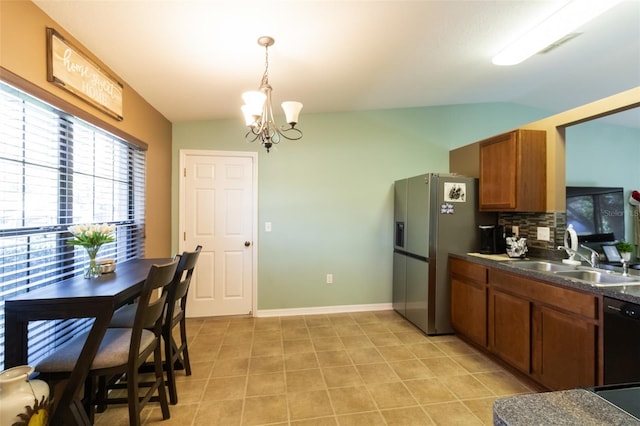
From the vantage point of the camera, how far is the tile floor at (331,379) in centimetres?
186

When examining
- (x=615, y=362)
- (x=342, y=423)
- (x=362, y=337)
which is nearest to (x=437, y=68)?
(x=615, y=362)

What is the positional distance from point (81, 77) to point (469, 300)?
3.51m

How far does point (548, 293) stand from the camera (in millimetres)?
1966

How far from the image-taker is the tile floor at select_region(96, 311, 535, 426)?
6.09 feet

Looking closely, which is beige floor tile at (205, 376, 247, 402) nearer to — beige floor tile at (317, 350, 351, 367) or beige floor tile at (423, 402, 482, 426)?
beige floor tile at (317, 350, 351, 367)

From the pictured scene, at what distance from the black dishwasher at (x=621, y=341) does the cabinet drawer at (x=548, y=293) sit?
91 millimetres

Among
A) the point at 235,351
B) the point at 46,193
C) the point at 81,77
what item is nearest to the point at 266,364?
the point at 235,351

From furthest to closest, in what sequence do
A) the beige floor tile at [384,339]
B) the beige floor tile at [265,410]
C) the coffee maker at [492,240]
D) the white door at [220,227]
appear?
the white door at [220,227] < the coffee maker at [492,240] < the beige floor tile at [384,339] < the beige floor tile at [265,410]

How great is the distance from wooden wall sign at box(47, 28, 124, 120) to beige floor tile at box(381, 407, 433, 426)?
2788 millimetres

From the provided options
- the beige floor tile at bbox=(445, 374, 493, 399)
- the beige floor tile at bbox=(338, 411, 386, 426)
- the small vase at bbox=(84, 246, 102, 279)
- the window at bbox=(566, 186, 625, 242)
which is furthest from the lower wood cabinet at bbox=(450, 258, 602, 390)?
the small vase at bbox=(84, 246, 102, 279)

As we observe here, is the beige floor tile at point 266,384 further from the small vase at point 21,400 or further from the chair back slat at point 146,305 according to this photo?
the small vase at point 21,400

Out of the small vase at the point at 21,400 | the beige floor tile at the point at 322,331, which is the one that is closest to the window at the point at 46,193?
the small vase at the point at 21,400

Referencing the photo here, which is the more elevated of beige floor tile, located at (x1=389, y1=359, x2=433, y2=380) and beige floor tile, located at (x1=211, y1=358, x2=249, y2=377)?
beige floor tile, located at (x1=389, y1=359, x2=433, y2=380)

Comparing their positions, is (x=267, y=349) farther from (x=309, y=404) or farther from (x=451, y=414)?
(x=451, y=414)
